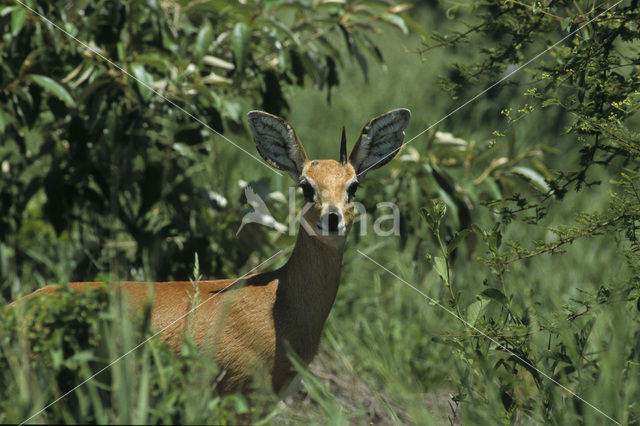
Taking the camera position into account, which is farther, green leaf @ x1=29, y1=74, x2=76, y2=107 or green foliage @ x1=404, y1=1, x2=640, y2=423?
green leaf @ x1=29, y1=74, x2=76, y2=107

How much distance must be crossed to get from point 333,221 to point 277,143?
0.59 meters

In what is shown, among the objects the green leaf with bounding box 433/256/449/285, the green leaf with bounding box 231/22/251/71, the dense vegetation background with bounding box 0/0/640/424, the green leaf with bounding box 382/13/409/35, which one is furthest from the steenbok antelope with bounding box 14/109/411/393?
the green leaf with bounding box 382/13/409/35

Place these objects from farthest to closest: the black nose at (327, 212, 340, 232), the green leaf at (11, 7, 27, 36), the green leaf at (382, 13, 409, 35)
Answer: the green leaf at (382, 13, 409, 35), the green leaf at (11, 7, 27, 36), the black nose at (327, 212, 340, 232)

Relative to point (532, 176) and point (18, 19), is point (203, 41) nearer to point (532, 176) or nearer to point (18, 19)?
point (18, 19)

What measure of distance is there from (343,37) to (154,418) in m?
2.79

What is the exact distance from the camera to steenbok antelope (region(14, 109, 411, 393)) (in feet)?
10.6

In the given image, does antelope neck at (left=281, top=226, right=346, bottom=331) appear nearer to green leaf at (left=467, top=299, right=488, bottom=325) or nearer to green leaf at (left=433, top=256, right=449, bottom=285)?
green leaf at (left=433, top=256, right=449, bottom=285)

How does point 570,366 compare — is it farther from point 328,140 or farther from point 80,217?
point 328,140

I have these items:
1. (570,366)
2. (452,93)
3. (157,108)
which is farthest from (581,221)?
(157,108)

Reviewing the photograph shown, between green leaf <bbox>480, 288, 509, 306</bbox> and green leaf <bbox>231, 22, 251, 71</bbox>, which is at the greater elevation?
green leaf <bbox>231, 22, 251, 71</bbox>

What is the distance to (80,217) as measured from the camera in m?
5.02

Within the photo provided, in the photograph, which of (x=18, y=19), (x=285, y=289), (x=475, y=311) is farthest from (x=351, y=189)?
(x=18, y=19)

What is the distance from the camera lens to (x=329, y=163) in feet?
11.2

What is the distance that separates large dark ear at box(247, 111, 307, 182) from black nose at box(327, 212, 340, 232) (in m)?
0.46
